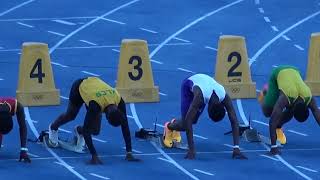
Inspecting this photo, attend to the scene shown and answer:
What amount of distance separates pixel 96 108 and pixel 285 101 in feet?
8.08

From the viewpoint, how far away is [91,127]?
605 inches

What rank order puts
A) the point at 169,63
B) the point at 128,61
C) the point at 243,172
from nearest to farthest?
the point at 243,172, the point at 128,61, the point at 169,63

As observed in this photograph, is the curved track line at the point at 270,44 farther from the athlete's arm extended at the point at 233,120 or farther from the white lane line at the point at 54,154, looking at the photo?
the white lane line at the point at 54,154

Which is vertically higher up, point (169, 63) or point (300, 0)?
point (300, 0)

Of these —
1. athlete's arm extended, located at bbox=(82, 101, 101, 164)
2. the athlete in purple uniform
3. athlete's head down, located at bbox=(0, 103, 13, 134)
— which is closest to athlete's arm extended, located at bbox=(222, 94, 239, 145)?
the athlete in purple uniform

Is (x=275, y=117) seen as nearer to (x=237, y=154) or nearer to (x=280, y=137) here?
(x=237, y=154)

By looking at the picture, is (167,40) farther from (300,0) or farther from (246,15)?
(300,0)

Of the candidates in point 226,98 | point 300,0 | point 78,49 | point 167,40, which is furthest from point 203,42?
point 226,98

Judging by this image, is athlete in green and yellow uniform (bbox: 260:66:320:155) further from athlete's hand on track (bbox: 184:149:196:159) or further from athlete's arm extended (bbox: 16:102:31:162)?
athlete's arm extended (bbox: 16:102:31:162)

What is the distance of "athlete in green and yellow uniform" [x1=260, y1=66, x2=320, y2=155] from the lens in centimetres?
1575

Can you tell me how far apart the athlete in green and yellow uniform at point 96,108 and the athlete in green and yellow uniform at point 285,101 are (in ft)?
6.20

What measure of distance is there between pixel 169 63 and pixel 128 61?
81.8 inches

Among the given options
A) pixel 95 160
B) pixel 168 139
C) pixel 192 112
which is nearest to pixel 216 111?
pixel 192 112

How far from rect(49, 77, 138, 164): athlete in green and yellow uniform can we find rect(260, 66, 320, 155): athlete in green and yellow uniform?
189cm
